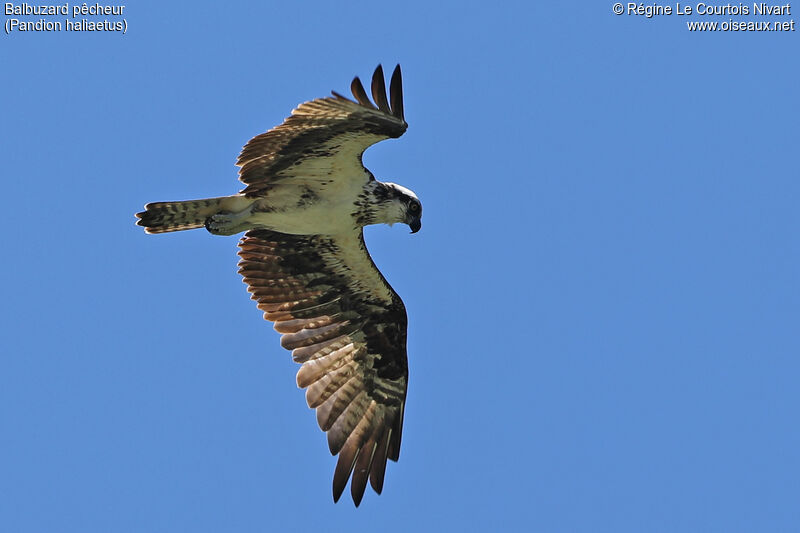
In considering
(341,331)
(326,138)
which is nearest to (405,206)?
(326,138)

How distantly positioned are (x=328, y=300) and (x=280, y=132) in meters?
2.72

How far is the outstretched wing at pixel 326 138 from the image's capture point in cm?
1116

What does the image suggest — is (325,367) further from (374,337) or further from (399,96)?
(399,96)

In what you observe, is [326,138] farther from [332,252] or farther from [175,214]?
[332,252]

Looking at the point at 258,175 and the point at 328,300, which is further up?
the point at 258,175

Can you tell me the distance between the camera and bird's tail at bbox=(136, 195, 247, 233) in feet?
40.7

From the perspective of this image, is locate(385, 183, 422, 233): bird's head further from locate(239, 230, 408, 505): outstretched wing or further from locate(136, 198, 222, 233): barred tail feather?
locate(136, 198, 222, 233): barred tail feather

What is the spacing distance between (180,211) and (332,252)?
6.08ft

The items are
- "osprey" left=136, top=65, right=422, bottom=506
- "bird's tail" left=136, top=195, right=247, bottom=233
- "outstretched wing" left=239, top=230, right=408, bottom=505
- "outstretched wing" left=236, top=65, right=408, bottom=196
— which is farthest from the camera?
"outstretched wing" left=239, top=230, right=408, bottom=505

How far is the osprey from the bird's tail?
0.01 metres

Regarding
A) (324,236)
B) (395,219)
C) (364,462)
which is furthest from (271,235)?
(364,462)

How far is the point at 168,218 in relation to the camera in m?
12.5

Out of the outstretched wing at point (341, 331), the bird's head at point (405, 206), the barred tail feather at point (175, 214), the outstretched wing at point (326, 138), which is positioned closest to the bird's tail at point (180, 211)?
the barred tail feather at point (175, 214)

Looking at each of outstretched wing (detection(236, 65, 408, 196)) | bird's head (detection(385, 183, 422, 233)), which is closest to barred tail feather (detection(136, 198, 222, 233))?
outstretched wing (detection(236, 65, 408, 196))
